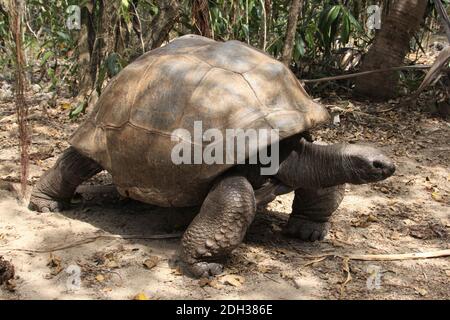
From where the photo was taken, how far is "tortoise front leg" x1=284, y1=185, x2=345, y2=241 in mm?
4422

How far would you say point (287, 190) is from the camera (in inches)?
162

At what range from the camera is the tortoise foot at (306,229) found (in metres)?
4.43

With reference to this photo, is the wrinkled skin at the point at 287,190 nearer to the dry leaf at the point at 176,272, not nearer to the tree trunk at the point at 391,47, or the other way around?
the dry leaf at the point at 176,272

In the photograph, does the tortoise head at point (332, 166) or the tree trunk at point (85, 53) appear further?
the tree trunk at point (85, 53)

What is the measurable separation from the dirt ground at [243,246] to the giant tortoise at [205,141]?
28 centimetres

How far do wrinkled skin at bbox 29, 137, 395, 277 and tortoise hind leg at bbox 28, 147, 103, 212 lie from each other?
1.35m

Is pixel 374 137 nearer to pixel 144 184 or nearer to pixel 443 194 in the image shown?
pixel 443 194

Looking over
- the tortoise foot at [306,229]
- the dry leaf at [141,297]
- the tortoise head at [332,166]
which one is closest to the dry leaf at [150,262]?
the dry leaf at [141,297]

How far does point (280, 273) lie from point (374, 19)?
233 inches

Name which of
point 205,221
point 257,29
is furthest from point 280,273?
point 257,29

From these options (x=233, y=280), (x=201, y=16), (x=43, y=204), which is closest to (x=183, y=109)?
(x=233, y=280)

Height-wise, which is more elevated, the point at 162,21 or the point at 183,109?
the point at 162,21

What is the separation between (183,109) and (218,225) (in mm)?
840

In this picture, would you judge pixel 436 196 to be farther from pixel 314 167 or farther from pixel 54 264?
pixel 54 264
